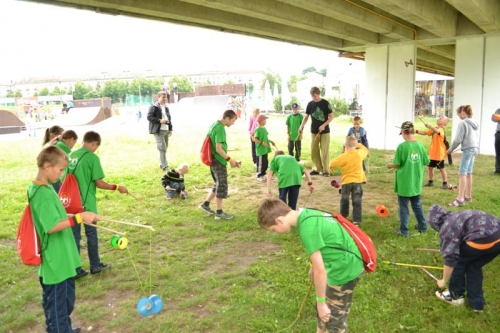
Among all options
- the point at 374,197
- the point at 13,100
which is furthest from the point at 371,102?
the point at 13,100

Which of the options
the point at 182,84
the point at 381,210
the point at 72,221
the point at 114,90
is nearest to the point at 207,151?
the point at 381,210

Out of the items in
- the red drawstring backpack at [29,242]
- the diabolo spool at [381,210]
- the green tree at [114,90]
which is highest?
the green tree at [114,90]

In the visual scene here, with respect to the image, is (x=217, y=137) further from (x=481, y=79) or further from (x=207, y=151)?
(x=481, y=79)

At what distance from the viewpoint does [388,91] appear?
1549cm

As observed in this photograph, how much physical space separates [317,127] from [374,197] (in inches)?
109

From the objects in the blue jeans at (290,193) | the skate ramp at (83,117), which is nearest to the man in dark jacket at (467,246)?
the blue jeans at (290,193)

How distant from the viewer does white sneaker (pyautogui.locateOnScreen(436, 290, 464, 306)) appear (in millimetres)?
4027

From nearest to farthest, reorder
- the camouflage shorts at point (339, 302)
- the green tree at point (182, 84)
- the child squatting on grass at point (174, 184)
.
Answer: the camouflage shorts at point (339, 302)
the child squatting on grass at point (174, 184)
the green tree at point (182, 84)

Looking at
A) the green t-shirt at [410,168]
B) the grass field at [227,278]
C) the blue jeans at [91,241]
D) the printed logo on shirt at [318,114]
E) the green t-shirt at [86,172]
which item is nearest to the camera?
the grass field at [227,278]

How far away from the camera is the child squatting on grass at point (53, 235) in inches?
117

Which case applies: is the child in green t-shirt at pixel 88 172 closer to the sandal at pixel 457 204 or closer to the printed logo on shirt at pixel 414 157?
the printed logo on shirt at pixel 414 157

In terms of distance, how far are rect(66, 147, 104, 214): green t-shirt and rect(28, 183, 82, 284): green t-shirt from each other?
143cm

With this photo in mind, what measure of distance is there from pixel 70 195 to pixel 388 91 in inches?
539

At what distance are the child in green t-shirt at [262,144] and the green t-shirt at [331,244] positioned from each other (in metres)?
6.92
